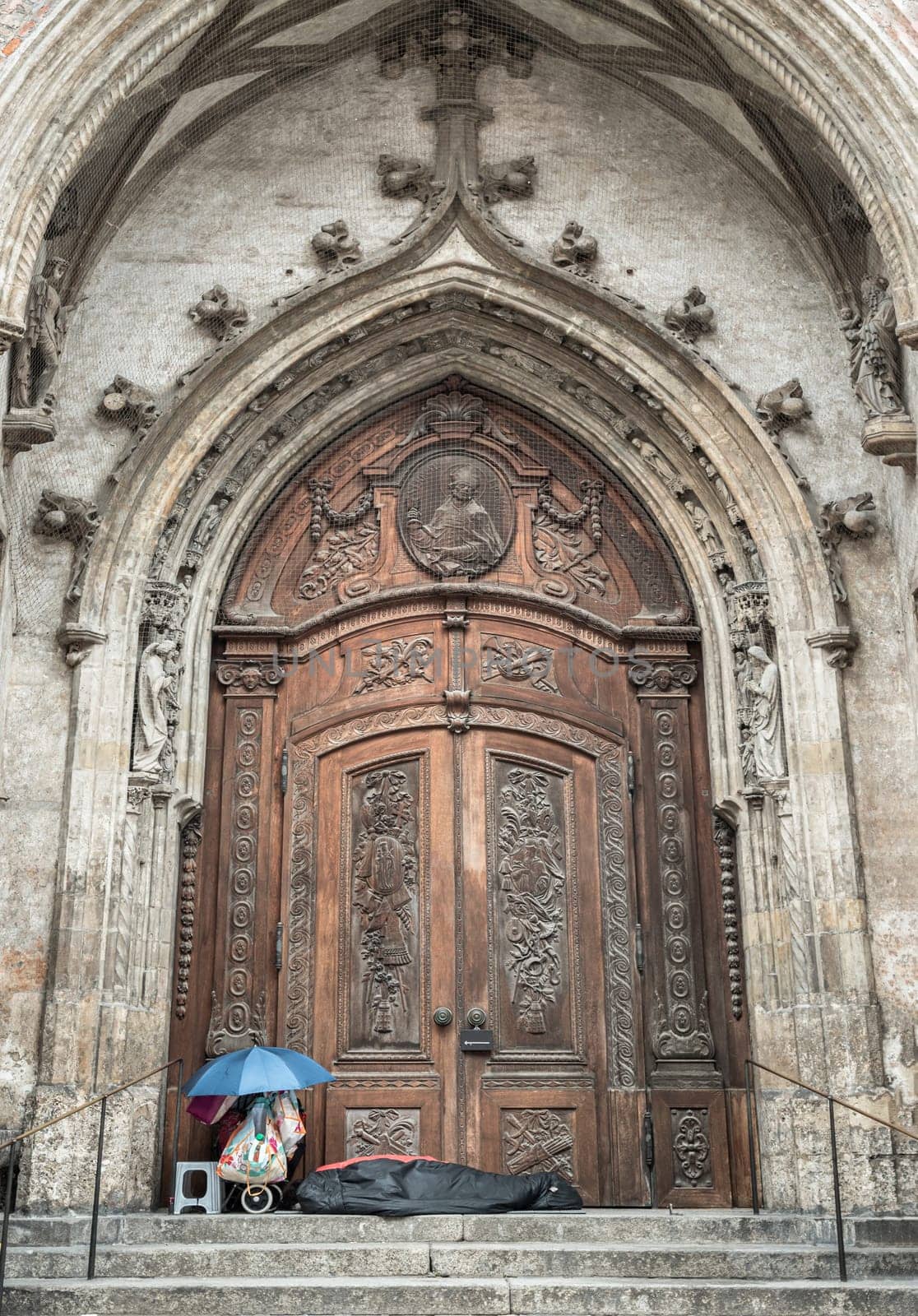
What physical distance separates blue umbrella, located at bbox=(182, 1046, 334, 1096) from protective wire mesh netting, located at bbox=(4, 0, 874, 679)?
235 cm

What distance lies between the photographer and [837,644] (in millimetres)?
7289

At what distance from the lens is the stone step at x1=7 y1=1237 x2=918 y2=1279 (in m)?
5.54

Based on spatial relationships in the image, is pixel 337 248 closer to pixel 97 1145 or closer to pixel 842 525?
pixel 842 525

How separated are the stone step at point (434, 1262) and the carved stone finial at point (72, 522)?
316 cm

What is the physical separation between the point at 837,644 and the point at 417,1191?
327 centimetres

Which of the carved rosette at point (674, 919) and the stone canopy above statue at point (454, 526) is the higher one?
the stone canopy above statue at point (454, 526)

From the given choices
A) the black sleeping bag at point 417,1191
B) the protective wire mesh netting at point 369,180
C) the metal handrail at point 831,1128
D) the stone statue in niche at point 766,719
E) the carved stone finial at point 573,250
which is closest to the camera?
the metal handrail at point 831,1128

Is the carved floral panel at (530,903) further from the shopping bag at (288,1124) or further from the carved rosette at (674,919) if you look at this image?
the shopping bag at (288,1124)

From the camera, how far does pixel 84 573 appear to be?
24.1ft

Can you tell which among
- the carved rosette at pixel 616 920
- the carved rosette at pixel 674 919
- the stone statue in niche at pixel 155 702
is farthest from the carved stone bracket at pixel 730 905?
the stone statue in niche at pixel 155 702

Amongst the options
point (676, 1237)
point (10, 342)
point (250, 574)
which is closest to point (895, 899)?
point (676, 1237)

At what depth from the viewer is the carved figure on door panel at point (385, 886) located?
24.5 ft

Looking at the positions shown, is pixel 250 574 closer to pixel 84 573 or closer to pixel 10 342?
pixel 84 573

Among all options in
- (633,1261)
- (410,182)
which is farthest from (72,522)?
(633,1261)
